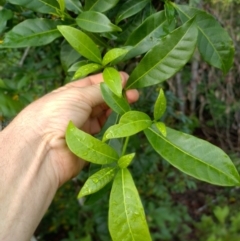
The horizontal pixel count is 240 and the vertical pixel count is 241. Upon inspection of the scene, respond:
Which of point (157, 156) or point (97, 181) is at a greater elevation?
point (97, 181)

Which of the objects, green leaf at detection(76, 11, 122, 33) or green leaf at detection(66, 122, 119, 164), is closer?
green leaf at detection(66, 122, 119, 164)

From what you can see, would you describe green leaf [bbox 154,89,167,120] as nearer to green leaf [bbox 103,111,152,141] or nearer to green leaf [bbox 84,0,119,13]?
green leaf [bbox 103,111,152,141]

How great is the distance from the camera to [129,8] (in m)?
0.94

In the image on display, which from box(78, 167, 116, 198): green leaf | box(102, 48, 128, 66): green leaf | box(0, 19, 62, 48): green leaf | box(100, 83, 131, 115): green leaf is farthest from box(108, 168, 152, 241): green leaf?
box(0, 19, 62, 48): green leaf

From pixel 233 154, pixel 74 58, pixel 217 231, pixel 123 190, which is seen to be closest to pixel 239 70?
pixel 233 154

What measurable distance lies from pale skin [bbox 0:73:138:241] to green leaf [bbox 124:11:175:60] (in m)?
0.13

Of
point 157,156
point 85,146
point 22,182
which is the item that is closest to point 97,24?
point 85,146

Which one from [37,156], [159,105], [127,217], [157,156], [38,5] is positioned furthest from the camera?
[157,156]

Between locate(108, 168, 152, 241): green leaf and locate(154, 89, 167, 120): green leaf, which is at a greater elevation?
locate(154, 89, 167, 120): green leaf

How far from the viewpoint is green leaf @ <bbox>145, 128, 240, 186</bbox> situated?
716 mm

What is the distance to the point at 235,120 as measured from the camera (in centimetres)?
341

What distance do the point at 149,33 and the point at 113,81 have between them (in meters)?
0.19

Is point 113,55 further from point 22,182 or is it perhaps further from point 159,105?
point 22,182

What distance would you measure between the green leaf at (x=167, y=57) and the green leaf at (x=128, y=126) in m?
0.11
